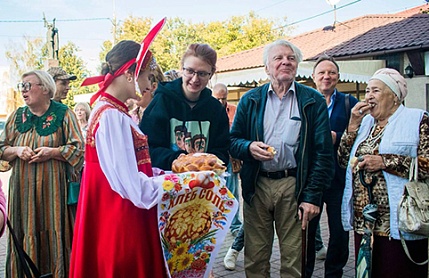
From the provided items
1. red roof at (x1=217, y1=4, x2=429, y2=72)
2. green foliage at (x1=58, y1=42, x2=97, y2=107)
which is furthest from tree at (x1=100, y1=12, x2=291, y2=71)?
red roof at (x1=217, y1=4, x2=429, y2=72)

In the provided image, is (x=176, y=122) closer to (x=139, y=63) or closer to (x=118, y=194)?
(x=139, y=63)

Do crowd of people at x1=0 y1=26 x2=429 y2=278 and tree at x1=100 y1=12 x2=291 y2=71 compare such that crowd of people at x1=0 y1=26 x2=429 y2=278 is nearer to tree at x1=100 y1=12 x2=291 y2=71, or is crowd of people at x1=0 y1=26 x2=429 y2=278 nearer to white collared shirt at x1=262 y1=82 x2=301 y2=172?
white collared shirt at x1=262 y1=82 x2=301 y2=172

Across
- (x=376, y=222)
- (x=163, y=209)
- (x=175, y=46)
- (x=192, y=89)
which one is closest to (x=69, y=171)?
(x=192, y=89)

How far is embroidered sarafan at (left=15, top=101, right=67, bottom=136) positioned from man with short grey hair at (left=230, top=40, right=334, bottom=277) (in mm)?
1784

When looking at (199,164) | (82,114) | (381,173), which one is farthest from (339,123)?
(82,114)

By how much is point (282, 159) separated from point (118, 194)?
1.37 m

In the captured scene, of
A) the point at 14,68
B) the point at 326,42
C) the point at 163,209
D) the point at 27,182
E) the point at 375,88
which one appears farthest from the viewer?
the point at 14,68

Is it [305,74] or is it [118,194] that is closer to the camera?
[118,194]

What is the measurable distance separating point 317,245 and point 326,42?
14731mm

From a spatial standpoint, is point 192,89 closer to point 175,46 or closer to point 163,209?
point 163,209

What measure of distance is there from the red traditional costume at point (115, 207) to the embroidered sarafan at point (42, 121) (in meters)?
1.82

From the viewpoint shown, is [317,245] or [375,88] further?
[317,245]

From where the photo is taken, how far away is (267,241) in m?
3.56

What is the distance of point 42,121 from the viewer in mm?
4254
